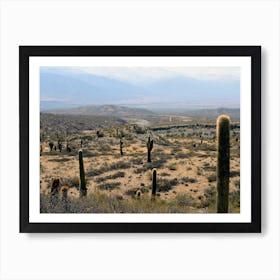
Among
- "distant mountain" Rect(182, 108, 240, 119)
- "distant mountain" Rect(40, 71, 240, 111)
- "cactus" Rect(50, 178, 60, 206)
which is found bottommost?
"cactus" Rect(50, 178, 60, 206)

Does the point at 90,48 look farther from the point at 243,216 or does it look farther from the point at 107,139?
the point at 243,216

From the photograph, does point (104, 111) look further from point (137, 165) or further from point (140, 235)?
point (140, 235)

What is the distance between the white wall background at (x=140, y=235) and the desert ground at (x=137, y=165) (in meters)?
0.16

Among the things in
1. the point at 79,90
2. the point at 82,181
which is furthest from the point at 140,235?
the point at 79,90

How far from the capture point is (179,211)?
9.68 feet

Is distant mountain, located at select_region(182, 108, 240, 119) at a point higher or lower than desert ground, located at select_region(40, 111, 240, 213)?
higher

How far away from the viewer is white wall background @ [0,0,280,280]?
295 centimetres

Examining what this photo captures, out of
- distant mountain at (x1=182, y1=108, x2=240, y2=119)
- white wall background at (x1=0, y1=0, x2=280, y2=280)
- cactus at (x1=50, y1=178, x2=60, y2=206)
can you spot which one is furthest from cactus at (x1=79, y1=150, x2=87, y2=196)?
distant mountain at (x1=182, y1=108, x2=240, y2=119)

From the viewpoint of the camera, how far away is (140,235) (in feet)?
9.71

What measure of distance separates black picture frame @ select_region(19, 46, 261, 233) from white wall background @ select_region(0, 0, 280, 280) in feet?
0.15

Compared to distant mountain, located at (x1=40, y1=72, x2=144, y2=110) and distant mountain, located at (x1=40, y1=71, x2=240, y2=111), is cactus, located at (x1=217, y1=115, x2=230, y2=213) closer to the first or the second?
distant mountain, located at (x1=40, y1=71, x2=240, y2=111)
